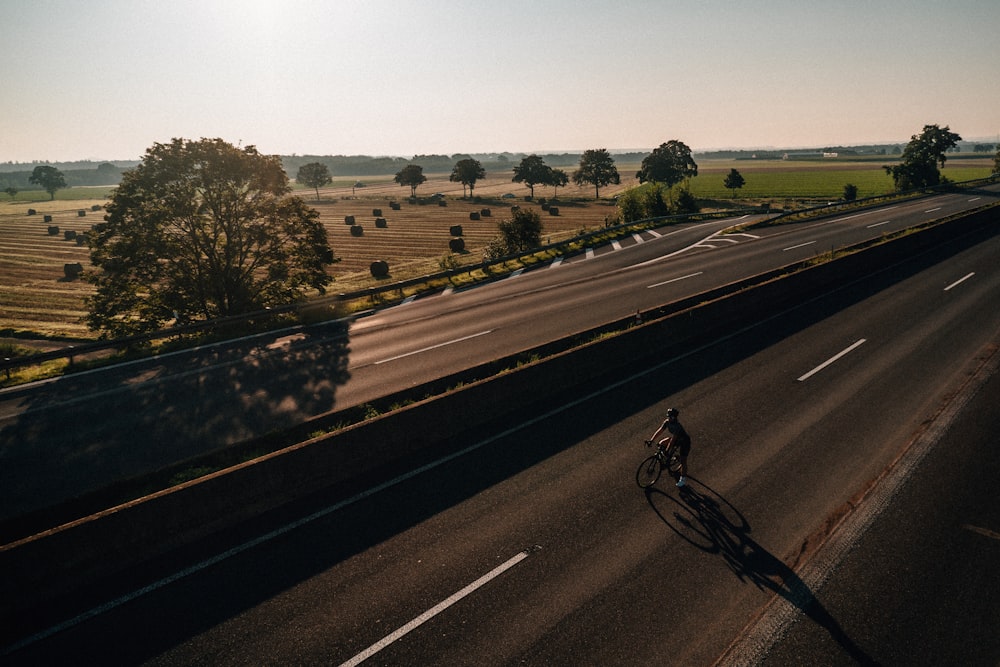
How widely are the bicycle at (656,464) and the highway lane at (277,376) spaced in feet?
26.4

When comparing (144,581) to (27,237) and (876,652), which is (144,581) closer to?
(876,652)

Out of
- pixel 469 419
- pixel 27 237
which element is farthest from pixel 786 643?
pixel 27 237

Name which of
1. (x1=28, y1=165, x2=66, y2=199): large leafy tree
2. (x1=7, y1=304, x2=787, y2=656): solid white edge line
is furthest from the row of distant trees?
(x1=28, y1=165, x2=66, y2=199): large leafy tree

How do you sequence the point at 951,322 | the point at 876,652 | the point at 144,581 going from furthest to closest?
the point at 951,322, the point at 144,581, the point at 876,652

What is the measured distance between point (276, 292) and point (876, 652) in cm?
2677

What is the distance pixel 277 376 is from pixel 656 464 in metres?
13.0

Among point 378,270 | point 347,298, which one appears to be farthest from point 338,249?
point 347,298

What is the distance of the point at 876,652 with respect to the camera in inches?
270

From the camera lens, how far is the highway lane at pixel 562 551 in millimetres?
7164

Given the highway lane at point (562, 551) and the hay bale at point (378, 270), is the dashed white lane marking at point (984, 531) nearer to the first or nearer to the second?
the highway lane at point (562, 551)

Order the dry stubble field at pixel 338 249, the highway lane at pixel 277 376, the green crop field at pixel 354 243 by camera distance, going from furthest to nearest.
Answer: the green crop field at pixel 354 243, the dry stubble field at pixel 338 249, the highway lane at pixel 277 376

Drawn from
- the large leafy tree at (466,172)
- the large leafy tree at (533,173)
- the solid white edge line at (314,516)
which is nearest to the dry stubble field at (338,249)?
the large leafy tree at (533,173)

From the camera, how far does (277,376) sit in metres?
17.9

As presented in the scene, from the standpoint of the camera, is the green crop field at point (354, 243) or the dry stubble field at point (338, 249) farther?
the green crop field at point (354, 243)
